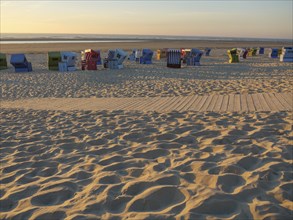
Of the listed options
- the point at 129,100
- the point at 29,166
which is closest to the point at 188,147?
the point at 29,166

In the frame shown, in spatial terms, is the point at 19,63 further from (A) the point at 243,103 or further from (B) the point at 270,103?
(B) the point at 270,103

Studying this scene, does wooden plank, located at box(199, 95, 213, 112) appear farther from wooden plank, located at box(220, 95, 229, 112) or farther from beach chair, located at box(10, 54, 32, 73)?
beach chair, located at box(10, 54, 32, 73)

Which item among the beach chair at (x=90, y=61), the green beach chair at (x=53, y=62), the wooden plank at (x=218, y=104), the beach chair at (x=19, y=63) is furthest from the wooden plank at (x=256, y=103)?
the beach chair at (x=19, y=63)

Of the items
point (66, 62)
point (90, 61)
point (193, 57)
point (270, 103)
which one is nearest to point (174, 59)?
point (193, 57)

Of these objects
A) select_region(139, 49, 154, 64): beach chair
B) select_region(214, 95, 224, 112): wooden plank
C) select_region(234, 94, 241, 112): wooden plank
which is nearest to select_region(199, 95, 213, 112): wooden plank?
select_region(214, 95, 224, 112): wooden plank

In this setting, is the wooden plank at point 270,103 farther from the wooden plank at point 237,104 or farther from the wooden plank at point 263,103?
the wooden plank at point 237,104

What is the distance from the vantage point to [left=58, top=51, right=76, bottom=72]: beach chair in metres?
18.0

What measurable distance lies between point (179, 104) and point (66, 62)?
12465 mm

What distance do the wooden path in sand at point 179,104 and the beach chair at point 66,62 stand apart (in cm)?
913

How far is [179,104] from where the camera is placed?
7582 millimetres

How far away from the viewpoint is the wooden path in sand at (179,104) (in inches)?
270

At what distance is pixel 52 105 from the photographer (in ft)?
27.4

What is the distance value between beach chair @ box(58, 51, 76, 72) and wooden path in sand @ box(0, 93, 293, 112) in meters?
9.13

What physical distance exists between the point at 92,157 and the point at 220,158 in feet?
5.87
